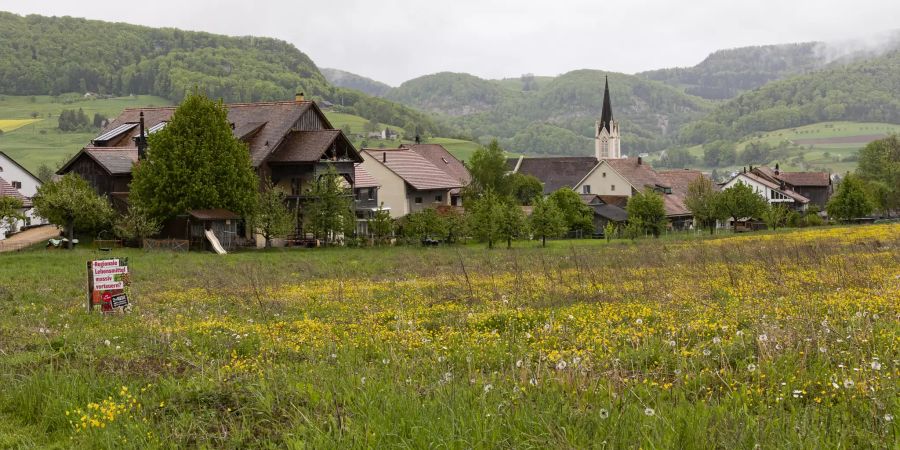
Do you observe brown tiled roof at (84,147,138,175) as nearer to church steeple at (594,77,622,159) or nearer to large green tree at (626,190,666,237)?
large green tree at (626,190,666,237)

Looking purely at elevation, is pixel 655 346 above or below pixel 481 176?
below

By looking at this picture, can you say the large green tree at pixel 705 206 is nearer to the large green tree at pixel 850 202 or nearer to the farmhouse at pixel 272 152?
the large green tree at pixel 850 202

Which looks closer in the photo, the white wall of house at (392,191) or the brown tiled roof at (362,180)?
the brown tiled roof at (362,180)

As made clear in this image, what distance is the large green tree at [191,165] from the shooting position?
47.0 meters

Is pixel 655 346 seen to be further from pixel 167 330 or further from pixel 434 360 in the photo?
pixel 167 330

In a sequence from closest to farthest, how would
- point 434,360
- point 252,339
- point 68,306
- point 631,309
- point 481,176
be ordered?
point 434,360 < point 252,339 < point 631,309 < point 68,306 < point 481,176

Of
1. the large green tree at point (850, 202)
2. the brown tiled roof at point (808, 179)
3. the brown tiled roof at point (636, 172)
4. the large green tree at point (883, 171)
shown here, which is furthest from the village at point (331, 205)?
the brown tiled roof at point (808, 179)

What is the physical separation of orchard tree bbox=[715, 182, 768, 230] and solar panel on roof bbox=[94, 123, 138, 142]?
59117mm

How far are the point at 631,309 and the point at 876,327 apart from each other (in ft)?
13.2

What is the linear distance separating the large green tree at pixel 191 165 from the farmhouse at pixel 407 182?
25.4 metres

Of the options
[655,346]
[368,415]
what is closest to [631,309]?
[655,346]

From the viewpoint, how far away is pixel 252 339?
36.9 feet

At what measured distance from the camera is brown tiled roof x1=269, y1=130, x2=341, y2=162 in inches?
2313

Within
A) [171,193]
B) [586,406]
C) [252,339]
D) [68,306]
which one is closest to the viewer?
[586,406]
